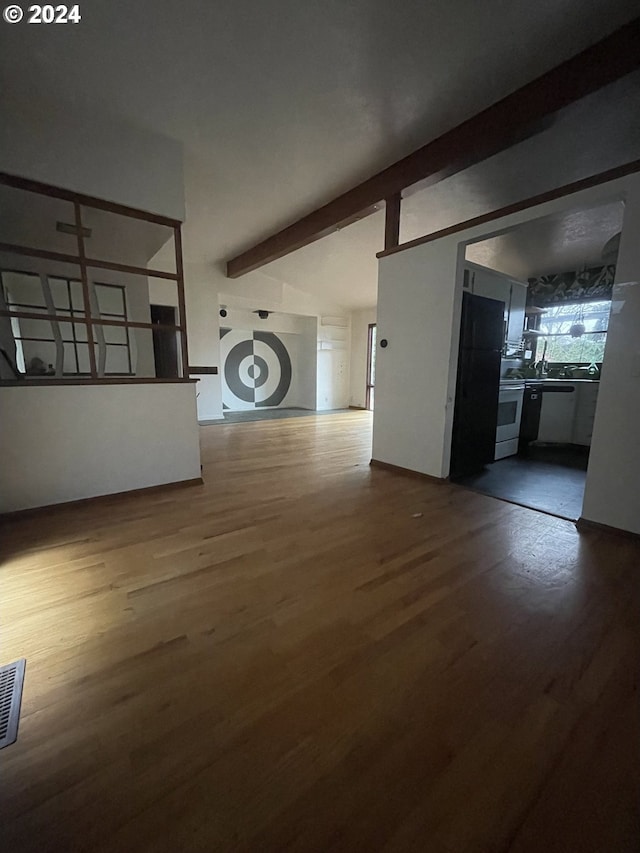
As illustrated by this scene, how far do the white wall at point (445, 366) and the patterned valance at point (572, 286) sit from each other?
352 centimetres

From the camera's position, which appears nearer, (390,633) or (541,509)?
(390,633)

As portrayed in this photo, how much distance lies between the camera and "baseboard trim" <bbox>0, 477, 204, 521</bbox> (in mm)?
2449

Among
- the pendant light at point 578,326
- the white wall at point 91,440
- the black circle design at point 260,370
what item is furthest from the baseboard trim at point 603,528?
the black circle design at point 260,370

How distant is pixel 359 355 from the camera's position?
8828 millimetres

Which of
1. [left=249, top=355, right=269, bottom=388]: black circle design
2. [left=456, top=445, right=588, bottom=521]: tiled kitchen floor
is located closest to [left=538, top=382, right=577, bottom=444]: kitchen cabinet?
[left=456, top=445, right=588, bottom=521]: tiled kitchen floor

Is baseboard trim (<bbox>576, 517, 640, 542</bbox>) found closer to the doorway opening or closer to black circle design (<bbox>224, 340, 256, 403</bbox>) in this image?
the doorway opening

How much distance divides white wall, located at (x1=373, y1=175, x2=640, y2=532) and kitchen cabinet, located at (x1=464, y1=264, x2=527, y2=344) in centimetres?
29

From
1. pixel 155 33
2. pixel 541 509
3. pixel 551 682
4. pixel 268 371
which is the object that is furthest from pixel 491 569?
pixel 268 371

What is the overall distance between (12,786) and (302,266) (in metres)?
6.88

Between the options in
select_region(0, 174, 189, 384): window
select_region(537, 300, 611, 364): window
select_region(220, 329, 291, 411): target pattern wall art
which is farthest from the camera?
select_region(220, 329, 291, 411): target pattern wall art

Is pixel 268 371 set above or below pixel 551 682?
above

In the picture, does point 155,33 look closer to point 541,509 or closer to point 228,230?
point 228,230

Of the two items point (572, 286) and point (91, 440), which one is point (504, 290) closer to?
point (572, 286)

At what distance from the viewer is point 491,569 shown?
184 centimetres
